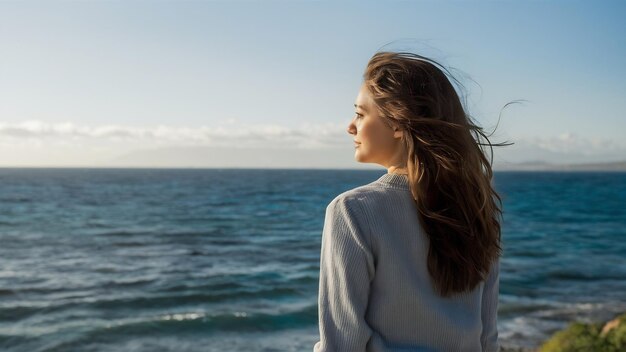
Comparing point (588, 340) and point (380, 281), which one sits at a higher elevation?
point (380, 281)

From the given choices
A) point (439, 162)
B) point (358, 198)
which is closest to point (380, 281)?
point (358, 198)

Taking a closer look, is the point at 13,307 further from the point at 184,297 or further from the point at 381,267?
the point at 381,267

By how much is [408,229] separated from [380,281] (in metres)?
0.16

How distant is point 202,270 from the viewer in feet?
54.3

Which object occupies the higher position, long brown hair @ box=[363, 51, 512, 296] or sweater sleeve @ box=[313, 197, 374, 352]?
long brown hair @ box=[363, 51, 512, 296]

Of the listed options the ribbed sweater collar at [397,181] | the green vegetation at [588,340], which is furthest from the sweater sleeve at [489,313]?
the green vegetation at [588,340]

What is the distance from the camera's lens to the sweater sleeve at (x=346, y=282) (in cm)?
173

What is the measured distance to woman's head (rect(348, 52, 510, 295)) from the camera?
181 centimetres

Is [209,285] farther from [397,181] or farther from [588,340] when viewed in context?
[397,181]

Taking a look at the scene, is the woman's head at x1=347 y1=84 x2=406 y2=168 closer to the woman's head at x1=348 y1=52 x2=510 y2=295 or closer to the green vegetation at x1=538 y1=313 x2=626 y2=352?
the woman's head at x1=348 y1=52 x2=510 y2=295

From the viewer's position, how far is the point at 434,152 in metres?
1.82

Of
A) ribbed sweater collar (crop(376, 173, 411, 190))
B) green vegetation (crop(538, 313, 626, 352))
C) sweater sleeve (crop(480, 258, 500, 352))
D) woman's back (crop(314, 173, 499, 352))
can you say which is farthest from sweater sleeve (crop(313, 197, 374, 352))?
green vegetation (crop(538, 313, 626, 352))

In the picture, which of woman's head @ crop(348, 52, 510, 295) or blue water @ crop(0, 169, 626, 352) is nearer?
woman's head @ crop(348, 52, 510, 295)

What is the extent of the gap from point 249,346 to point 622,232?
78.5ft
